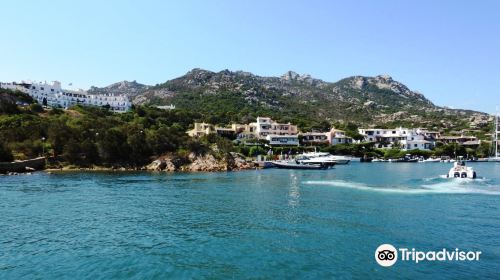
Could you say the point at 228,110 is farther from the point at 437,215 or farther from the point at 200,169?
the point at 437,215

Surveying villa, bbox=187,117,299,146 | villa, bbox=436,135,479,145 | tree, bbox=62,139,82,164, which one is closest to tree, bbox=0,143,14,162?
tree, bbox=62,139,82,164

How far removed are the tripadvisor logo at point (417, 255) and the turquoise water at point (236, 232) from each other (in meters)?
0.47

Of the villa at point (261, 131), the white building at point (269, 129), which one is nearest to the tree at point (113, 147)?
the villa at point (261, 131)

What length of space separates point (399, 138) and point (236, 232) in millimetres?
126723

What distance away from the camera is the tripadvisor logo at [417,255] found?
1784 centimetres

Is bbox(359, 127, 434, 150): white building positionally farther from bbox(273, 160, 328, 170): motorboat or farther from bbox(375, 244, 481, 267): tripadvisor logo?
bbox(375, 244, 481, 267): tripadvisor logo

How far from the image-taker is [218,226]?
24734mm

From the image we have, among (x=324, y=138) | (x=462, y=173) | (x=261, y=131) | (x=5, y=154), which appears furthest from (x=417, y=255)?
(x=324, y=138)

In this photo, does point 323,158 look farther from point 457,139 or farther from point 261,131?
point 457,139

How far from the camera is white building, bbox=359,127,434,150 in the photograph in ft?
437

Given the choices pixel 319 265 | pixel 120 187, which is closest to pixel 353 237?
pixel 319 265

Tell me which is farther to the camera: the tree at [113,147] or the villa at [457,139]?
the villa at [457,139]

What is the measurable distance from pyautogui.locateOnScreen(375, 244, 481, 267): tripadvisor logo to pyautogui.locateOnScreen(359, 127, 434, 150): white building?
397 feet

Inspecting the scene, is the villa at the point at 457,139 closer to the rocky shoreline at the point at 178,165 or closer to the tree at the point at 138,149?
the rocky shoreline at the point at 178,165
